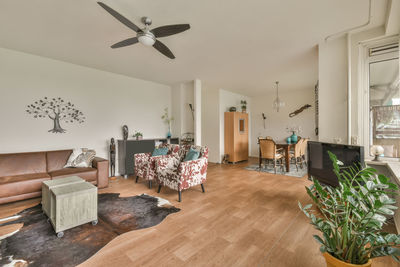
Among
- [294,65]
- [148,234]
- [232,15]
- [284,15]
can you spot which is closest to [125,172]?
[148,234]

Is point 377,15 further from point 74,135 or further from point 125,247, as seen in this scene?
point 74,135

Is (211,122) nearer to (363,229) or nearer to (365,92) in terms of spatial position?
(365,92)

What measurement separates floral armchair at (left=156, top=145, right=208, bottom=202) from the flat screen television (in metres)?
1.70

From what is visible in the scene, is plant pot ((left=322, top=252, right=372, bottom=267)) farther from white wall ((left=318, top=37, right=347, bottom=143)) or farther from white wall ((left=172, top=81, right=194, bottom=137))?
white wall ((left=172, top=81, right=194, bottom=137))

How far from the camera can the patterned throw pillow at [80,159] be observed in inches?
133

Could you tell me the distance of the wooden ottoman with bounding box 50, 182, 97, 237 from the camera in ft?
6.30

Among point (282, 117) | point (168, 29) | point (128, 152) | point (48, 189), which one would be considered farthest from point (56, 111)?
point (282, 117)

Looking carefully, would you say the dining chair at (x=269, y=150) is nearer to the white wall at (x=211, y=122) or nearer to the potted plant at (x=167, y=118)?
the white wall at (x=211, y=122)

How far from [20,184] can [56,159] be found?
73 cm

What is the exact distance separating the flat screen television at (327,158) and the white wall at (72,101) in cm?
402

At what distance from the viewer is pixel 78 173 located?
3107mm

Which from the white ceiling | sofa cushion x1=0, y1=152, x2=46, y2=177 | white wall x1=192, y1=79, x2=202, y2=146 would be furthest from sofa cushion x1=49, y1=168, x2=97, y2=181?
white wall x1=192, y1=79, x2=202, y2=146

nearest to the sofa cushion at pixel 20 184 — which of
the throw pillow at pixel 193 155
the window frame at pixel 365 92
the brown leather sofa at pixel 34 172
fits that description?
the brown leather sofa at pixel 34 172

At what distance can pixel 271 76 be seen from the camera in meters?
4.65
